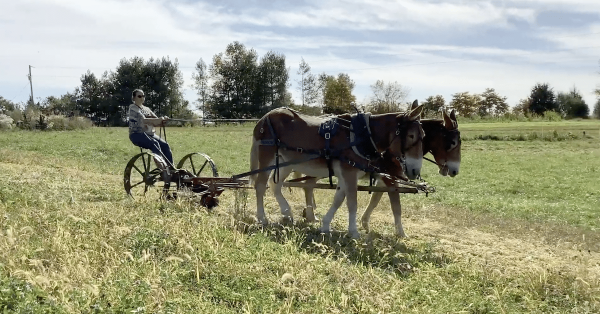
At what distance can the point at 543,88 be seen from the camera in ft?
287

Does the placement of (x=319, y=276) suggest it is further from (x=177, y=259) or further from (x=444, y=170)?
(x=444, y=170)

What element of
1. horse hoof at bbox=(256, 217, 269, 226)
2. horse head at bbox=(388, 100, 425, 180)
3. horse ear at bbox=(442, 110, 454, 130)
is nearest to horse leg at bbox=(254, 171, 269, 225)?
horse hoof at bbox=(256, 217, 269, 226)

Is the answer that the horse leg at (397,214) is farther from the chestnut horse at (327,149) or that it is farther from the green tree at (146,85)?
the green tree at (146,85)

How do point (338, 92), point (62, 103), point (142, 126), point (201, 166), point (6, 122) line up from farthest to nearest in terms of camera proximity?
point (62, 103)
point (338, 92)
point (6, 122)
point (201, 166)
point (142, 126)

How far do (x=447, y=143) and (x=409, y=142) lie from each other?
94cm

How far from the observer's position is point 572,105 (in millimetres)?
84875

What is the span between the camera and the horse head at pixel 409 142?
8695 millimetres

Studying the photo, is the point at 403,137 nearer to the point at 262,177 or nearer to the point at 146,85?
the point at 262,177

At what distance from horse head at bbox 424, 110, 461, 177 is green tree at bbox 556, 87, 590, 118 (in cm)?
8283

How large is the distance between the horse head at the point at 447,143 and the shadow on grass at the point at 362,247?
1.46 meters

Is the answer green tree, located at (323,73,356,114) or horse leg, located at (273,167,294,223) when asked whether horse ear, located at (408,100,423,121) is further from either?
green tree, located at (323,73,356,114)

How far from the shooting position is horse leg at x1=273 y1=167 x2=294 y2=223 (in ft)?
32.3

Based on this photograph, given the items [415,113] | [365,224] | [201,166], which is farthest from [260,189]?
[201,166]

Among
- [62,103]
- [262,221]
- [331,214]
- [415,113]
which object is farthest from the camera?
[62,103]
